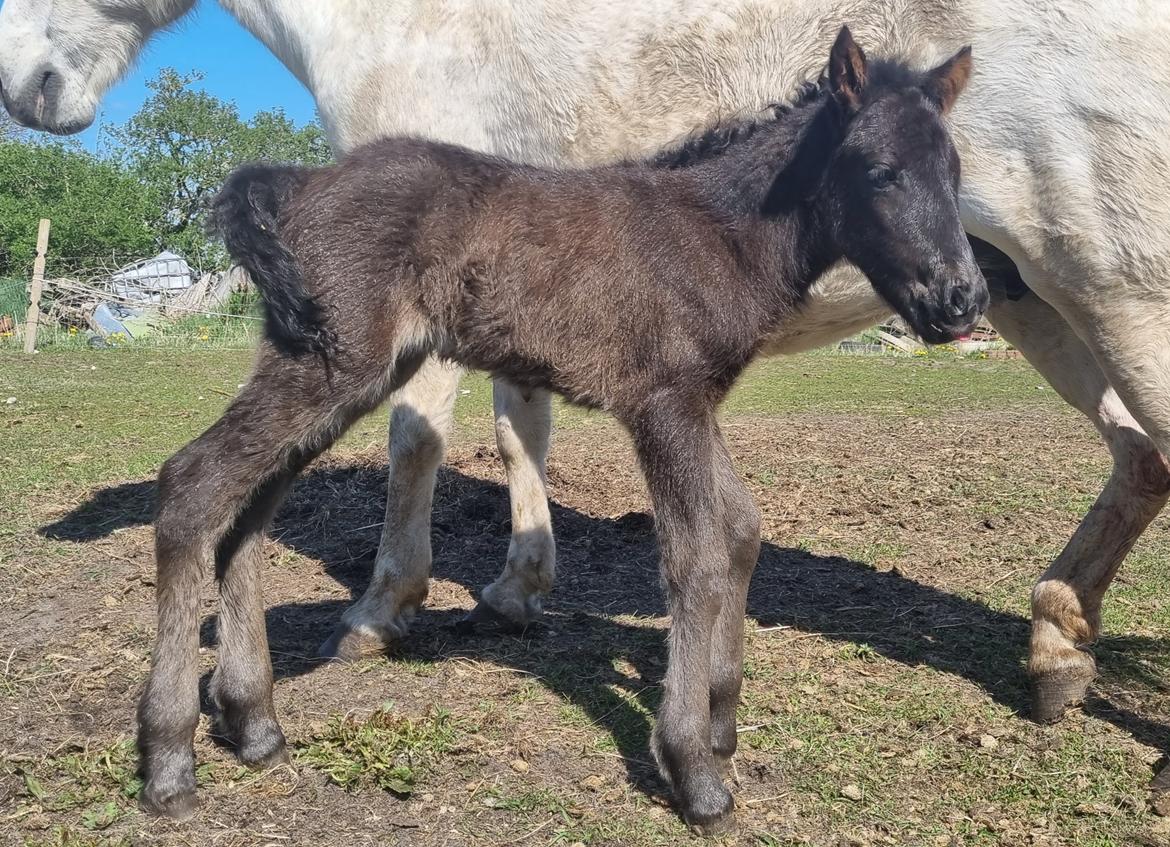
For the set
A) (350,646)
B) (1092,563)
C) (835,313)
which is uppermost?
(835,313)

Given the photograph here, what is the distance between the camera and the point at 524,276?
3.10 meters

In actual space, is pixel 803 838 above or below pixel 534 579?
above

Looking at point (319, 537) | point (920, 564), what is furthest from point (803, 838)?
point (319, 537)

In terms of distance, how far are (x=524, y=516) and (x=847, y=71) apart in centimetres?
241

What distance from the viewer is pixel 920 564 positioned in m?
5.25

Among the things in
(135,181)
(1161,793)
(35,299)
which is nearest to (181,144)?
(135,181)

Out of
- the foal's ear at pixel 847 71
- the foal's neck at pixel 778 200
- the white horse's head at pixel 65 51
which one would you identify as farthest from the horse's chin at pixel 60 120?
the foal's ear at pixel 847 71

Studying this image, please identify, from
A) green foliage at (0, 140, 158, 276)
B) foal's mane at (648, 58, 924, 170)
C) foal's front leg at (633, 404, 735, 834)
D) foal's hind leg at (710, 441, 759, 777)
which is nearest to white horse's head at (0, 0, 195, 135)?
foal's mane at (648, 58, 924, 170)

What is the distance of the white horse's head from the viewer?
491 centimetres

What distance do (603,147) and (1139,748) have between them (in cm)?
280

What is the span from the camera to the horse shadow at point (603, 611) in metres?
3.79

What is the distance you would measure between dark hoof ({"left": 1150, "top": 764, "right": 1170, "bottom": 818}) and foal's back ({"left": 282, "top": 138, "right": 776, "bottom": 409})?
5.73 feet

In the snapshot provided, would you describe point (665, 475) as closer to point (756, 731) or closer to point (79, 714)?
point (756, 731)

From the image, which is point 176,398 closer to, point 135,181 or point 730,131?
point 730,131
